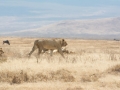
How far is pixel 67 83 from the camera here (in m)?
14.2

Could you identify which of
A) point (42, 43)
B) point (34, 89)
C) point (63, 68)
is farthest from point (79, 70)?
point (42, 43)

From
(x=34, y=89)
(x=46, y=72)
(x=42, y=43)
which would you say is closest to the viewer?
(x=34, y=89)

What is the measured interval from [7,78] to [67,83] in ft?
8.61

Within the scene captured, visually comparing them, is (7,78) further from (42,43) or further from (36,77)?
(42,43)

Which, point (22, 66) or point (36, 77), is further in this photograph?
point (22, 66)

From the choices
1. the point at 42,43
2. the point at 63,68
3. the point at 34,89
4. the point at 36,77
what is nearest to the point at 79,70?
the point at 63,68

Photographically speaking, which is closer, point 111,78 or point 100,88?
point 100,88

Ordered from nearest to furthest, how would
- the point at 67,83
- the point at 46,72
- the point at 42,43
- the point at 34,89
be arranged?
the point at 34,89 → the point at 67,83 → the point at 46,72 → the point at 42,43

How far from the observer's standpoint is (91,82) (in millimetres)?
14492

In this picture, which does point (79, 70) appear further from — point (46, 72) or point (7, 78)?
point (7, 78)

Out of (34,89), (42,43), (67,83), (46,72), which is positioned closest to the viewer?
(34,89)

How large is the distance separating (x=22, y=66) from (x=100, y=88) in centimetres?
421

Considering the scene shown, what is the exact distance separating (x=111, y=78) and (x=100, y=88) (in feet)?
5.39

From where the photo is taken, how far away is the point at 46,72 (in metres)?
15.2
